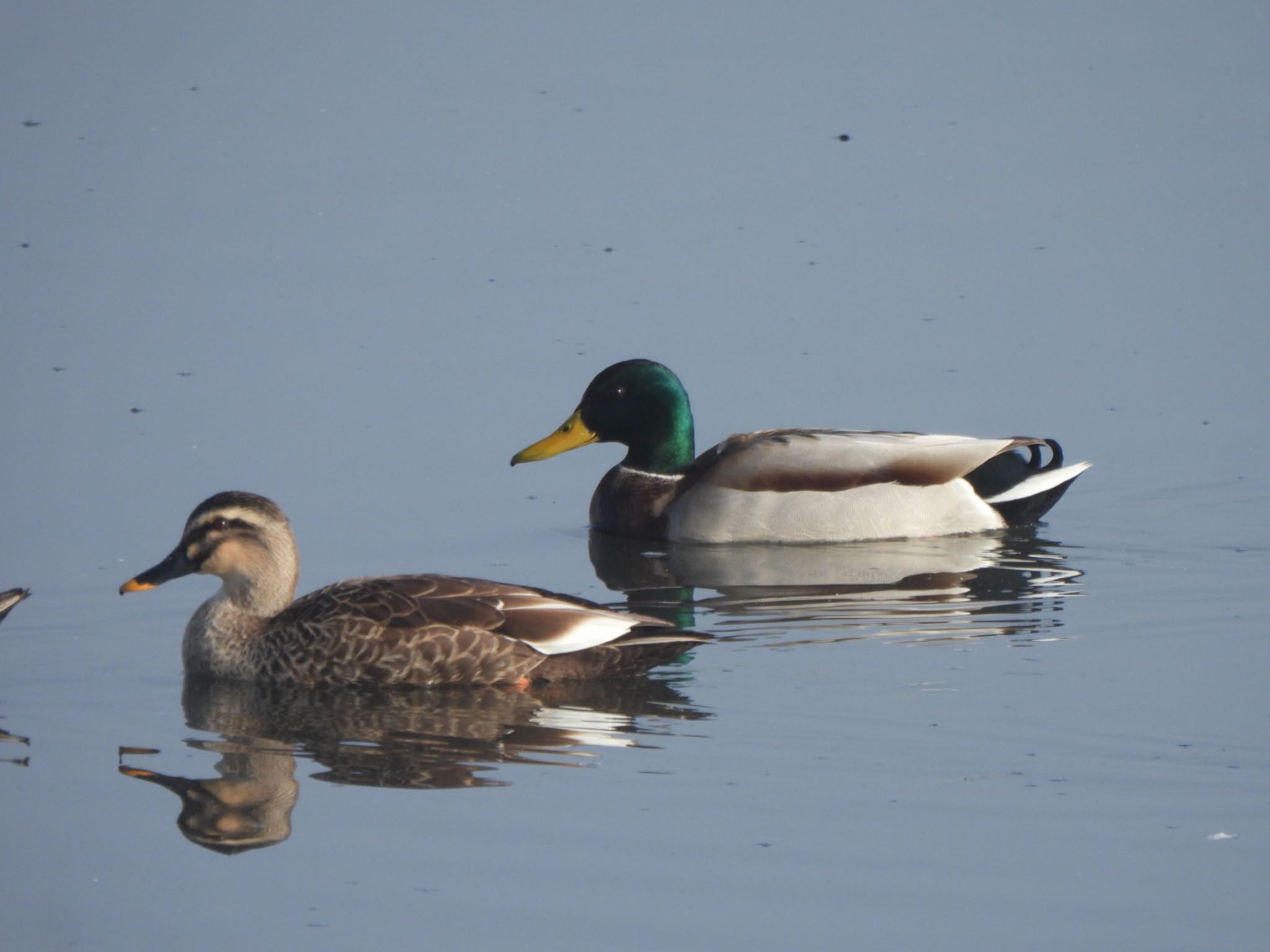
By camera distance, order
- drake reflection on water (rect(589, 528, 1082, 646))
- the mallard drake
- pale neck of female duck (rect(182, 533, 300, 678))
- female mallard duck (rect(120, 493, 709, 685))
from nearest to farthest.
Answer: the mallard drake, female mallard duck (rect(120, 493, 709, 685)), pale neck of female duck (rect(182, 533, 300, 678)), drake reflection on water (rect(589, 528, 1082, 646))

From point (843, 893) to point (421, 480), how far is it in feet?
18.2

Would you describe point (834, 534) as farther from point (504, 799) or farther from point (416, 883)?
point (416, 883)

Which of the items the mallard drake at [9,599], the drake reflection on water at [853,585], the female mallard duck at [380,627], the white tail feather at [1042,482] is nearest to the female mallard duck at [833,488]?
the white tail feather at [1042,482]

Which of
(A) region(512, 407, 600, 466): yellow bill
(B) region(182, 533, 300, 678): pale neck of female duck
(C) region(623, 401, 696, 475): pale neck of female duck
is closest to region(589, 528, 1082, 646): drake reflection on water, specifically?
(A) region(512, 407, 600, 466): yellow bill

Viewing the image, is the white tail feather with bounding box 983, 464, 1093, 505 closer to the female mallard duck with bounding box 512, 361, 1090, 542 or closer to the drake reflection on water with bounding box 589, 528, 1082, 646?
the female mallard duck with bounding box 512, 361, 1090, 542

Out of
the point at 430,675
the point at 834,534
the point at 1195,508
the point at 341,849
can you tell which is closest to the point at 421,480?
the point at 834,534

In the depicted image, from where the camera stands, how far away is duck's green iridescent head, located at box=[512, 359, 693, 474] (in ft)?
39.4

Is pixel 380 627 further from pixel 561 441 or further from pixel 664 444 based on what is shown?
pixel 664 444

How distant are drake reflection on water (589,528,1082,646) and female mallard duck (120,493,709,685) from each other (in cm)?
93

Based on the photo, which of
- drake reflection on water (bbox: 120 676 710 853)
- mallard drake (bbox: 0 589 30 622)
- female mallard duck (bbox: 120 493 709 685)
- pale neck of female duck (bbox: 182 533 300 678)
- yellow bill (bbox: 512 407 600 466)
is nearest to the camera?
drake reflection on water (bbox: 120 676 710 853)

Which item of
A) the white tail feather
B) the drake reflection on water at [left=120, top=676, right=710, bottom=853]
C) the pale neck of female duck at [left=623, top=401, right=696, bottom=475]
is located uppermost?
the pale neck of female duck at [left=623, top=401, right=696, bottom=475]

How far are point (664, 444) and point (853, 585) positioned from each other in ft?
7.57

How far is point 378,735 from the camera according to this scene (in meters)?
7.57

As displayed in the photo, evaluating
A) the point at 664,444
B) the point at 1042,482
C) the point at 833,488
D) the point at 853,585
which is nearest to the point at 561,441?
the point at 664,444
